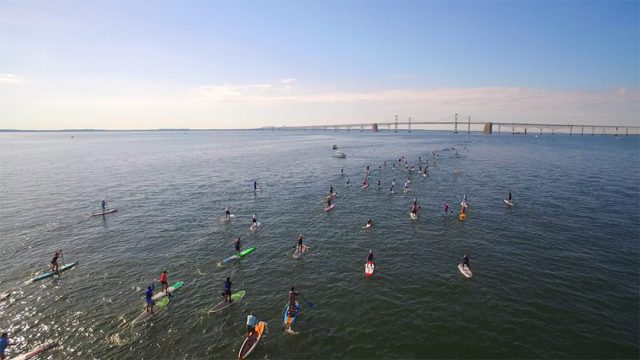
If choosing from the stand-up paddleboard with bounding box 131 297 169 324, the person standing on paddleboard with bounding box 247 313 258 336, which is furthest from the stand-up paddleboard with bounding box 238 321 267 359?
the stand-up paddleboard with bounding box 131 297 169 324

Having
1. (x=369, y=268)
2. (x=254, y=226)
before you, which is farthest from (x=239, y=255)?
(x=369, y=268)

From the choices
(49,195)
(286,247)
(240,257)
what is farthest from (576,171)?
(49,195)

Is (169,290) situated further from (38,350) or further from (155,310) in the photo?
(38,350)

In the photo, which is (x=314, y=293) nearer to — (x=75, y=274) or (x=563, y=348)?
(x=563, y=348)

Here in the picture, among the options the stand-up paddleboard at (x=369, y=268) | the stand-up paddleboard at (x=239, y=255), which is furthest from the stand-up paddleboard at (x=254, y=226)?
the stand-up paddleboard at (x=369, y=268)

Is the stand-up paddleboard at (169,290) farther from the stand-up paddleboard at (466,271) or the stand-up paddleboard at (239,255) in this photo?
the stand-up paddleboard at (466,271)

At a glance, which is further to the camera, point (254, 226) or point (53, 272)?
point (254, 226)

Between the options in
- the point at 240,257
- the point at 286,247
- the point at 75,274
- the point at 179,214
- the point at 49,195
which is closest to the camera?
the point at 75,274
